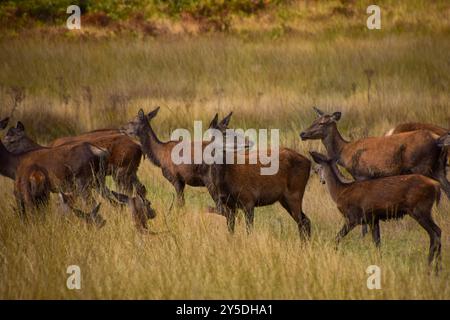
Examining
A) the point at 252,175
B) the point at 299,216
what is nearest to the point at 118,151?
the point at 252,175

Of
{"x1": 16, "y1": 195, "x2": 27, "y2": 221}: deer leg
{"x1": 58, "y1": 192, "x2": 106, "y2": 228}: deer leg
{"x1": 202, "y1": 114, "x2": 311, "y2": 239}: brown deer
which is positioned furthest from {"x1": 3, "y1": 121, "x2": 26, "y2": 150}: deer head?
{"x1": 202, "y1": 114, "x2": 311, "y2": 239}: brown deer

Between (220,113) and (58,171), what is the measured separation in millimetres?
6939

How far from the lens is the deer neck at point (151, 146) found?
41.6 ft

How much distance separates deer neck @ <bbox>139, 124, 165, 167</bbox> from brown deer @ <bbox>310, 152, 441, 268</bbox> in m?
3.00

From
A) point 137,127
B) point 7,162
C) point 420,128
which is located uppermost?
point 137,127

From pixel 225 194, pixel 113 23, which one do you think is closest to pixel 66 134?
pixel 225 194

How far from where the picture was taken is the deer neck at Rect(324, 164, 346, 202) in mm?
10305

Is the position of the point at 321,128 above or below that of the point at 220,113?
below

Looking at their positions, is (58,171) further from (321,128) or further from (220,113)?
(220,113)

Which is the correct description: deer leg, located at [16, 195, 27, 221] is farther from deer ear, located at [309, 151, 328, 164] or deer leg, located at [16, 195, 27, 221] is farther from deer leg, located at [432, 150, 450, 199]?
deer leg, located at [432, 150, 450, 199]

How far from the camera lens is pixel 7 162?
1145 centimetres

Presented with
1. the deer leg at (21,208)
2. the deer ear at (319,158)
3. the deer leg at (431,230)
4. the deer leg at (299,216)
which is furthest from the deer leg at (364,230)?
the deer leg at (21,208)

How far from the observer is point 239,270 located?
8.38 m
